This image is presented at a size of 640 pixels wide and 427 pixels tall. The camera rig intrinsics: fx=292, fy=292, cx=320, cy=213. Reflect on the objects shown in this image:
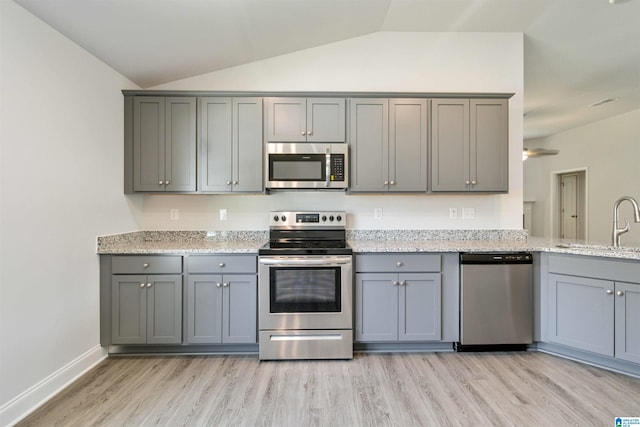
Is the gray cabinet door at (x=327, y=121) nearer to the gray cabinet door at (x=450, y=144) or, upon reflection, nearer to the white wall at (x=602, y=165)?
the gray cabinet door at (x=450, y=144)

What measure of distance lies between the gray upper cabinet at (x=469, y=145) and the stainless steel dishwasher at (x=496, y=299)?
0.72 metres

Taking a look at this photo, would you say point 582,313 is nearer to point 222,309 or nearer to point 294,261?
point 294,261

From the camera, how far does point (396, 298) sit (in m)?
2.50

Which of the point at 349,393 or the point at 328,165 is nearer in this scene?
the point at 349,393

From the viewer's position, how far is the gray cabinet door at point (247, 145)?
9.00 ft

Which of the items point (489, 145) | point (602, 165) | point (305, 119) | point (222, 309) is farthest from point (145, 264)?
point (602, 165)

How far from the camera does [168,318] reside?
245cm

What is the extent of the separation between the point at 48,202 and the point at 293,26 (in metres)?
2.36

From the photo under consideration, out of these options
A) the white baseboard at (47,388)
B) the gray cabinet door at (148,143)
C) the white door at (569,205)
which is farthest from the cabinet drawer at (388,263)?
the white door at (569,205)

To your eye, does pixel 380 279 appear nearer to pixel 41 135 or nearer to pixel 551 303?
pixel 551 303

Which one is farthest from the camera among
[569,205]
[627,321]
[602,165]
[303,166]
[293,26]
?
[569,205]

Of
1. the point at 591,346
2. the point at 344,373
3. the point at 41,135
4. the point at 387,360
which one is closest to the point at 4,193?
the point at 41,135

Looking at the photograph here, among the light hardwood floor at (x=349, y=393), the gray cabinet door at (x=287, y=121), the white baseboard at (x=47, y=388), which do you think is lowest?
the light hardwood floor at (x=349, y=393)

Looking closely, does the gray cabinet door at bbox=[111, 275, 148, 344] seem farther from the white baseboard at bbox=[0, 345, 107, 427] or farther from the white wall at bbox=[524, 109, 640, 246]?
the white wall at bbox=[524, 109, 640, 246]
